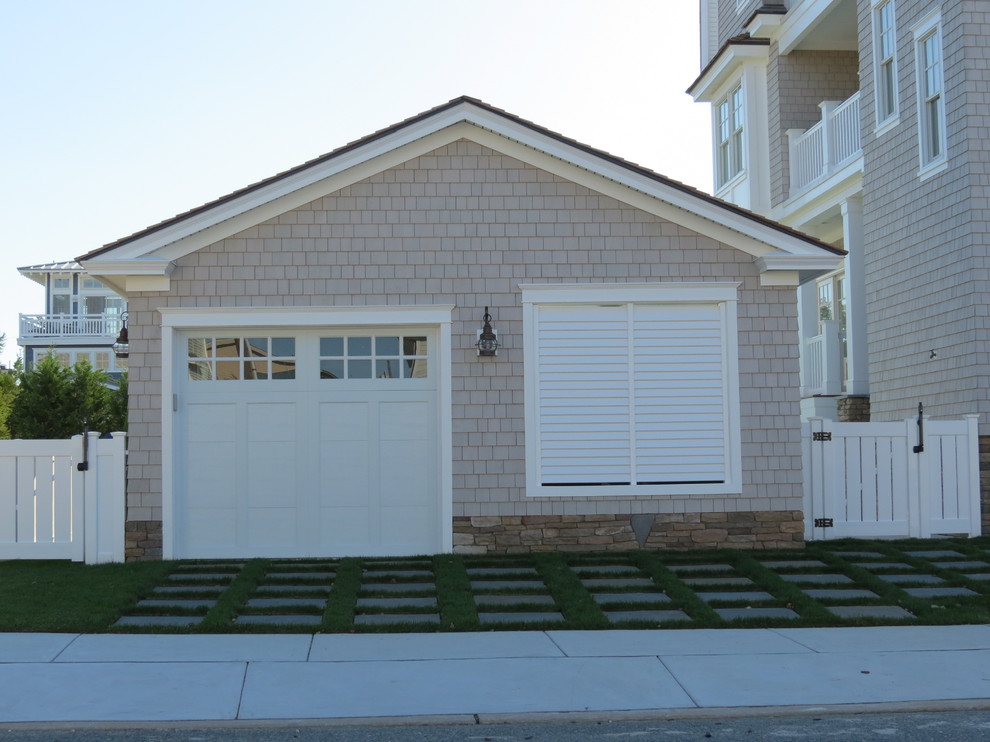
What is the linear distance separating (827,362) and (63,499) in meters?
11.6

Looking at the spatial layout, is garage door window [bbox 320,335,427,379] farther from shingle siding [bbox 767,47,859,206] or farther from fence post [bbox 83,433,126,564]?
shingle siding [bbox 767,47,859,206]

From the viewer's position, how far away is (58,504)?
39.2ft

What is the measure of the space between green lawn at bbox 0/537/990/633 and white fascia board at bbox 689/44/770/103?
10.2m

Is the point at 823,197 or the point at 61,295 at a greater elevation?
the point at 61,295

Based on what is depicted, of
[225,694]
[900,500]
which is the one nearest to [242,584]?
[225,694]

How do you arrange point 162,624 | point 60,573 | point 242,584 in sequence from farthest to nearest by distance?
point 60,573 → point 242,584 → point 162,624

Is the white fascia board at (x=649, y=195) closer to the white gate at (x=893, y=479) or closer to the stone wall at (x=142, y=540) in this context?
the white gate at (x=893, y=479)

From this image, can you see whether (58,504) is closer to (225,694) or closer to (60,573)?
(60,573)

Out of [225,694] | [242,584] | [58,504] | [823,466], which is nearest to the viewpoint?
[225,694]

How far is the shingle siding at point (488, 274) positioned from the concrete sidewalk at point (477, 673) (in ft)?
11.3

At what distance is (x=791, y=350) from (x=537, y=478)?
302cm

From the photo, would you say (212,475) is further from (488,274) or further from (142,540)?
(488,274)

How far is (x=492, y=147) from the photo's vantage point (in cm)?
1251

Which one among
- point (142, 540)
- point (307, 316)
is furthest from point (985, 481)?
point (142, 540)
